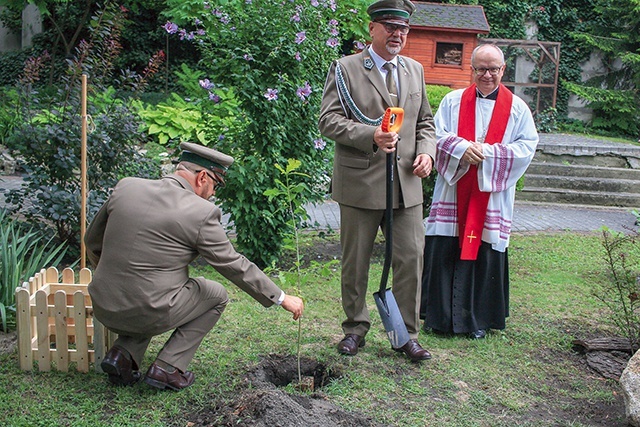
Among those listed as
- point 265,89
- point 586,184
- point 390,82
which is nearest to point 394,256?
point 390,82

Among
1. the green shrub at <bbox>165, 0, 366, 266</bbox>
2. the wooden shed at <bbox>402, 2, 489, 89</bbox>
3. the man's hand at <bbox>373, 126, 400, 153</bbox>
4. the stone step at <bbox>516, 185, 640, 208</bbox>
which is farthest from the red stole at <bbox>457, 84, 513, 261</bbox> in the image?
the wooden shed at <bbox>402, 2, 489, 89</bbox>

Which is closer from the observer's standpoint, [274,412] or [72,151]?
[274,412]

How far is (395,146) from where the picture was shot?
414 centimetres

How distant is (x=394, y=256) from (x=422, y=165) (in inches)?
24.0

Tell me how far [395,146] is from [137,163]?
3.44 m

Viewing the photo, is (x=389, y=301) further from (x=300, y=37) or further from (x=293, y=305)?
(x=300, y=37)

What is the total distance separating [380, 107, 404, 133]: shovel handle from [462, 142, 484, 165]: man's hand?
2.55 feet

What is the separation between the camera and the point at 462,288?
4887 millimetres

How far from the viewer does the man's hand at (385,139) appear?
3871 mm

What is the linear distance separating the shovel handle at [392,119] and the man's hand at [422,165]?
0.31 meters

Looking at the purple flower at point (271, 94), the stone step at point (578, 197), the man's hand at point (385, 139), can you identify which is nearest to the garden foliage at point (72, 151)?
the purple flower at point (271, 94)

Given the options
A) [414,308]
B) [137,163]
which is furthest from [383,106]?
[137,163]

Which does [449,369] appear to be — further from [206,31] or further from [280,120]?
[206,31]

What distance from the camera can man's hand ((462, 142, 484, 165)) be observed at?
4.57 metres
